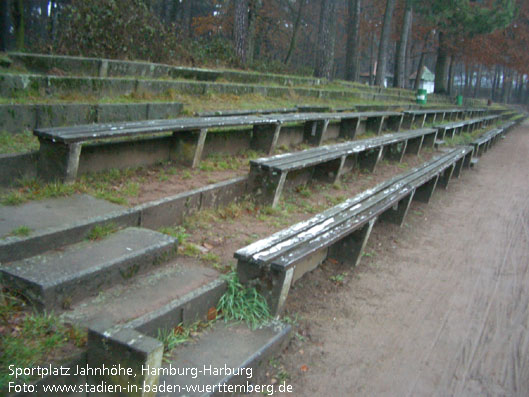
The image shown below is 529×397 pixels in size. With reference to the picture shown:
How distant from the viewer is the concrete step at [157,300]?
2.54 meters

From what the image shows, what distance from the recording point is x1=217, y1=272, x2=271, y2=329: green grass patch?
9.87 ft

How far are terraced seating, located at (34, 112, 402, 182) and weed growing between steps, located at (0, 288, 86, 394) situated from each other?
147cm

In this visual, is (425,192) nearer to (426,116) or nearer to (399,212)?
(399,212)

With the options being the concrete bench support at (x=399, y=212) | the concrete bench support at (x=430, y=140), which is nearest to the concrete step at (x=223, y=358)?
the concrete bench support at (x=399, y=212)

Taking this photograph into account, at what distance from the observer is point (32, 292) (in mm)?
2475

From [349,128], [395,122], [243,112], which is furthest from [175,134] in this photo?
[395,122]

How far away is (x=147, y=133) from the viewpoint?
4277mm

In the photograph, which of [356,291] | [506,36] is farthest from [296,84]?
[506,36]

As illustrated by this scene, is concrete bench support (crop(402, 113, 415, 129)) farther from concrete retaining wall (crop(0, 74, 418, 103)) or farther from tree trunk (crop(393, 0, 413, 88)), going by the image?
tree trunk (crop(393, 0, 413, 88))

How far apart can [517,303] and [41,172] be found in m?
4.00

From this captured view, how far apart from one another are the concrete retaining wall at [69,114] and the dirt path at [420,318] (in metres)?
2.80

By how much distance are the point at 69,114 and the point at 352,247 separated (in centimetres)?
302

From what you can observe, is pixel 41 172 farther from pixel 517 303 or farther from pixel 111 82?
pixel 517 303

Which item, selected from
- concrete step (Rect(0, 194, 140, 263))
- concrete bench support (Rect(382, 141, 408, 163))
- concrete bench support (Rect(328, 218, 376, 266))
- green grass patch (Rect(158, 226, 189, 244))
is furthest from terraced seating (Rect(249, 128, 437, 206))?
concrete step (Rect(0, 194, 140, 263))
